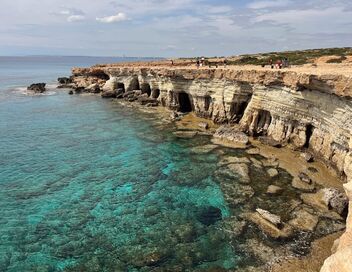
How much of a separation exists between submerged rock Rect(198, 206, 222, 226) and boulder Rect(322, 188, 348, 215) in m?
7.13

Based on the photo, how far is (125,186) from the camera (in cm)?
2498

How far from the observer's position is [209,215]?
817 inches

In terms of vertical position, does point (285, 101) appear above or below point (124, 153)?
above

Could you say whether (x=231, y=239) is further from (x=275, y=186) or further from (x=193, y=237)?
(x=275, y=186)

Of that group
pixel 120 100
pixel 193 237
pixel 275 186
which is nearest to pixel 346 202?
pixel 275 186

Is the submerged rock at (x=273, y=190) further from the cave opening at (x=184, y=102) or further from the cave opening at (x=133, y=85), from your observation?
the cave opening at (x=133, y=85)

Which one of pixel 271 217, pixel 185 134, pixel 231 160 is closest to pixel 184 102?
pixel 185 134

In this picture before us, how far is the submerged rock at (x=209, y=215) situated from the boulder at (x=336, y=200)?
713 centimetres

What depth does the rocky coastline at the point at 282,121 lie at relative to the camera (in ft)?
66.5

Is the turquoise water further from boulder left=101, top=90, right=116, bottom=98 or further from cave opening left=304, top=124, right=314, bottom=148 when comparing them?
boulder left=101, top=90, right=116, bottom=98

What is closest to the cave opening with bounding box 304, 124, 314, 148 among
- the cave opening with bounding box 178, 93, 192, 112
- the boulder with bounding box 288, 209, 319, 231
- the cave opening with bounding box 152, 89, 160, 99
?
the boulder with bounding box 288, 209, 319, 231

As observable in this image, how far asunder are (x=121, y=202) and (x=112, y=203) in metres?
0.61

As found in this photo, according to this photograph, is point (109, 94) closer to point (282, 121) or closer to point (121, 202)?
point (282, 121)

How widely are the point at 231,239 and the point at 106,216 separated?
26.1 feet
